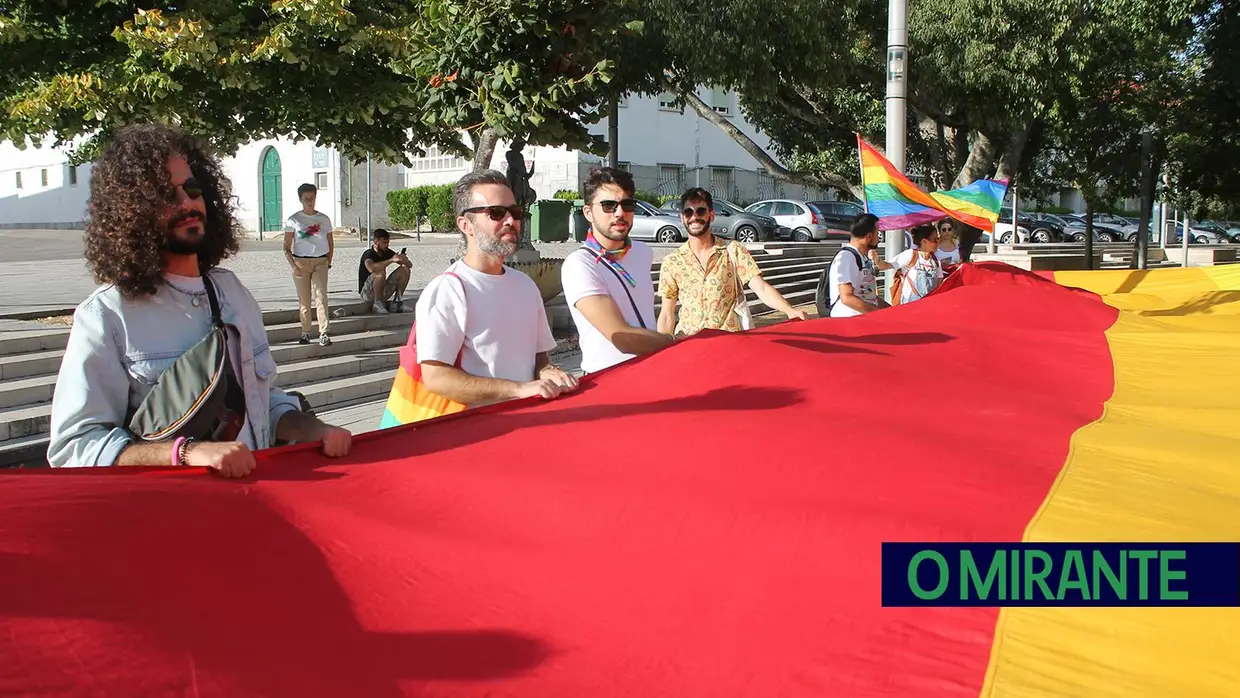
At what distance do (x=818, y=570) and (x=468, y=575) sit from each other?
802mm

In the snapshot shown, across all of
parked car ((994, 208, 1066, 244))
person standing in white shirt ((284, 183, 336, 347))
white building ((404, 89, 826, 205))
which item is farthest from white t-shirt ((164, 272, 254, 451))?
parked car ((994, 208, 1066, 244))

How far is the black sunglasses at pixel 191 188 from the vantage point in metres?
2.79

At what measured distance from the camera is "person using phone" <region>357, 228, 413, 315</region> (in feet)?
44.5

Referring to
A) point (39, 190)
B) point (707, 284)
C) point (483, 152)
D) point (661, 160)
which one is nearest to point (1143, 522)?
point (707, 284)

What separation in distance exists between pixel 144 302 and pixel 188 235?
20 cm

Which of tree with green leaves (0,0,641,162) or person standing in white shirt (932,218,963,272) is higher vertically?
tree with green leaves (0,0,641,162)

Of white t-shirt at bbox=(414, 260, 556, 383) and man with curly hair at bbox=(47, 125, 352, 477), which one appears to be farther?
white t-shirt at bbox=(414, 260, 556, 383)

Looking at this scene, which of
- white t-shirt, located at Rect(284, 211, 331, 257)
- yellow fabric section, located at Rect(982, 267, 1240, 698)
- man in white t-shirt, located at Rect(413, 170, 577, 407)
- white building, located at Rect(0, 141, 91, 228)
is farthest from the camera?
white building, located at Rect(0, 141, 91, 228)

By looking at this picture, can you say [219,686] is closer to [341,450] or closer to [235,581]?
[235,581]

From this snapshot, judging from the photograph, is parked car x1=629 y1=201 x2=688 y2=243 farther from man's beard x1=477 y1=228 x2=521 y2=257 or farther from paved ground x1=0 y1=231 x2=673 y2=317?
man's beard x1=477 y1=228 x2=521 y2=257

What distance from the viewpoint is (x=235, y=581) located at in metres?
2.38

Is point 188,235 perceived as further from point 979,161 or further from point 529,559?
point 979,161

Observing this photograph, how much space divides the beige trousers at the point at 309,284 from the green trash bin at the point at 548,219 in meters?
15.0

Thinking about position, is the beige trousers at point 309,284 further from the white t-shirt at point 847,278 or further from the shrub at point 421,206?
the shrub at point 421,206
